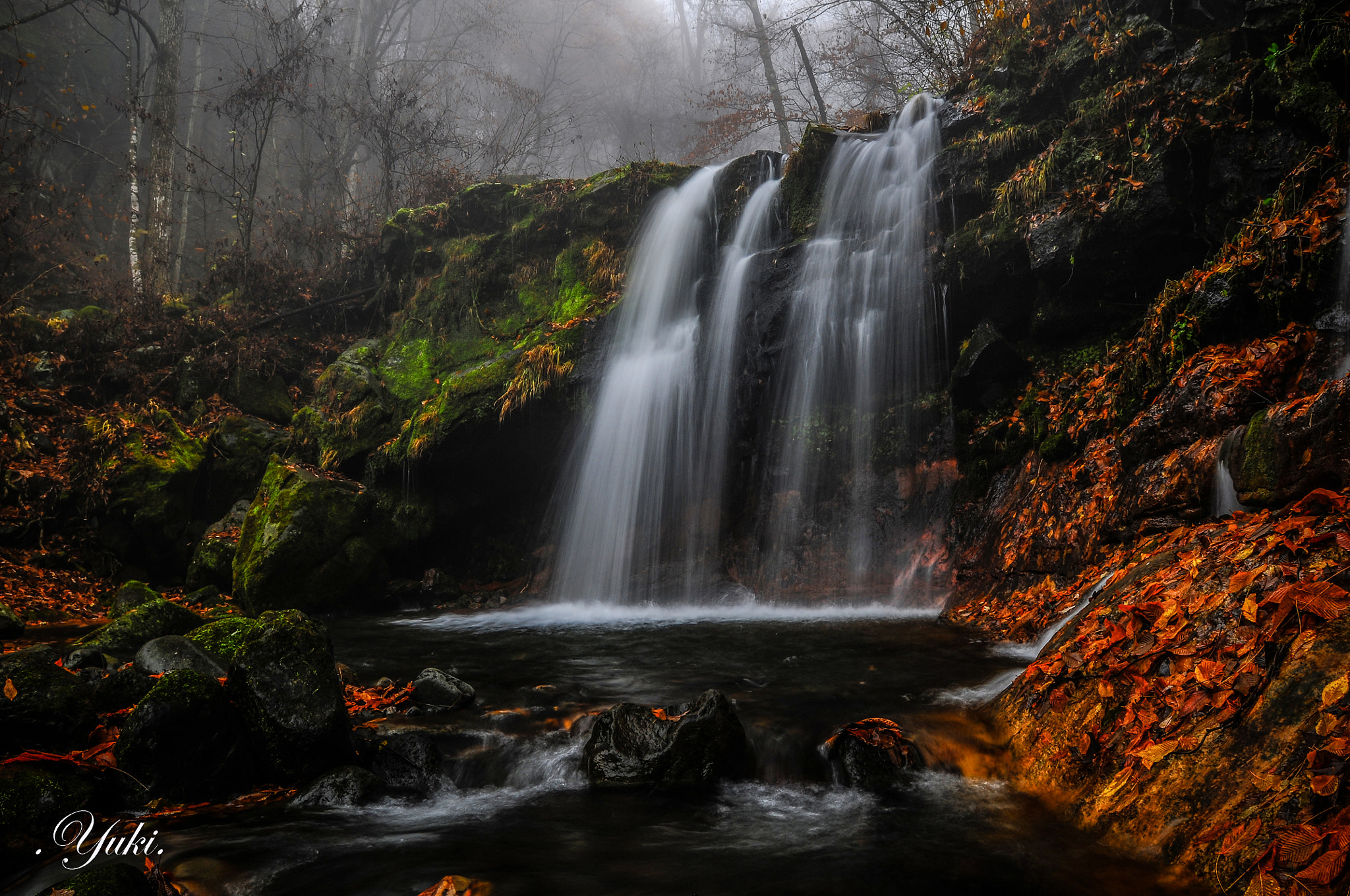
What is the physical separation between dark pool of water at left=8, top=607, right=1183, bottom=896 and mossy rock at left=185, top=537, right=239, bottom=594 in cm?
695

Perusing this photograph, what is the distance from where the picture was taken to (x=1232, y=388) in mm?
4980

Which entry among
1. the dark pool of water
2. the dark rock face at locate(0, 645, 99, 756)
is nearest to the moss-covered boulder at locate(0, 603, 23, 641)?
the dark rock face at locate(0, 645, 99, 756)

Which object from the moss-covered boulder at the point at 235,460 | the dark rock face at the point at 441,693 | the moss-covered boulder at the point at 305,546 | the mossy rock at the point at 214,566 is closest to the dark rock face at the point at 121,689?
the dark rock face at the point at 441,693

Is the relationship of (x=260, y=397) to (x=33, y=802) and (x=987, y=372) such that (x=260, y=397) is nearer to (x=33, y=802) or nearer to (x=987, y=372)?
(x=33, y=802)

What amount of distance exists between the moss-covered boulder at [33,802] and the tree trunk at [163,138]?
14791mm

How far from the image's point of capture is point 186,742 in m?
3.63

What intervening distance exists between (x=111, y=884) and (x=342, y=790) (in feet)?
4.62

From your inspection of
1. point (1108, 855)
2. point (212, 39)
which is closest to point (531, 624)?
point (1108, 855)

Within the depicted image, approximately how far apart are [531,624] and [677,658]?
124 inches

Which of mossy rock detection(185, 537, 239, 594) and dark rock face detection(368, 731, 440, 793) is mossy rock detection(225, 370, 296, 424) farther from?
A: dark rock face detection(368, 731, 440, 793)

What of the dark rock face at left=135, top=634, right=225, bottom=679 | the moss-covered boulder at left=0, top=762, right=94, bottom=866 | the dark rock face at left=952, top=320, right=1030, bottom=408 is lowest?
the moss-covered boulder at left=0, top=762, right=94, bottom=866

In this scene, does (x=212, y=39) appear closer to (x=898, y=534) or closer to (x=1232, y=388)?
(x=898, y=534)

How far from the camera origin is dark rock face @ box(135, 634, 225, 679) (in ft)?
14.2

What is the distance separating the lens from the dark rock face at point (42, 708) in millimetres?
3547
